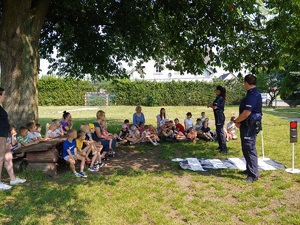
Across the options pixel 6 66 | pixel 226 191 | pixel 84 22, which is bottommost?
pixel 226 191

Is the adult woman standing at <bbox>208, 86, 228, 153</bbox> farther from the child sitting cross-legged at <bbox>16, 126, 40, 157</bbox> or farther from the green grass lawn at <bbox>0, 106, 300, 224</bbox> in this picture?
the child sitting cross-legged at <bbox>16, 126, 40, 157</bbox>

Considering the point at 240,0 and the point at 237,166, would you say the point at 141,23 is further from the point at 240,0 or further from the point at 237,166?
the point at 237,166

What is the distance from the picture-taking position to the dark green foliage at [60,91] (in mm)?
33875

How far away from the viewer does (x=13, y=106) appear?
795cm

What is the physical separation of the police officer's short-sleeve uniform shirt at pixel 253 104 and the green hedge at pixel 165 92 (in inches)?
1101

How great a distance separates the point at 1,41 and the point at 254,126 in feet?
21.6

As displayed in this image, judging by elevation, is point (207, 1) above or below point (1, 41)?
above

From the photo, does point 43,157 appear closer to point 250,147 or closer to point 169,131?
point 250,147

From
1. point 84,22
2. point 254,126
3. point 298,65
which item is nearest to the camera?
point 254,126

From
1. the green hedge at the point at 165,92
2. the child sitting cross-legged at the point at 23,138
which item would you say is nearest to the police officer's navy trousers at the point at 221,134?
the child sitting cross-legged at the point at 23,138

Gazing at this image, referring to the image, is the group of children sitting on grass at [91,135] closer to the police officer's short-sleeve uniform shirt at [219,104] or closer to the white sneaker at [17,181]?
the white sneaker at [17,181]

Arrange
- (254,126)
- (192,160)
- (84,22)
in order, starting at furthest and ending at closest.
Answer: (84,22) < (192,160) < (254,126)

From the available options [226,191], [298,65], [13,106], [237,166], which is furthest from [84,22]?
[298,65]

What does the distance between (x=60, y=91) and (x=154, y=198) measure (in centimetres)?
3099
